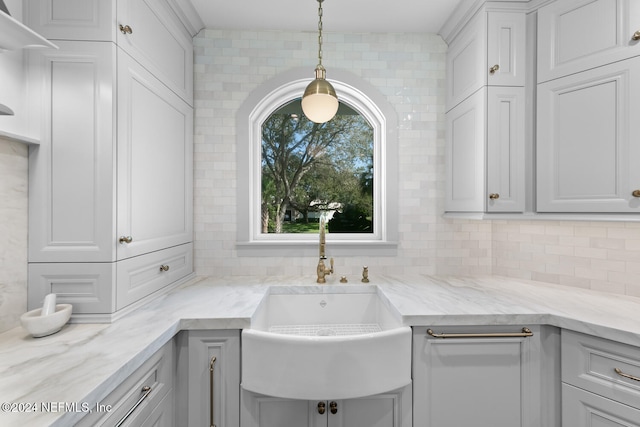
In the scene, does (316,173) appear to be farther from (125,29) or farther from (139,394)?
(139,394)

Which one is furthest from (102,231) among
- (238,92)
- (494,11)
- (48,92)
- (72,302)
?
(494,11)

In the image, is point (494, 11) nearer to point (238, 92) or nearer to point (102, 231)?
point (238, 92)

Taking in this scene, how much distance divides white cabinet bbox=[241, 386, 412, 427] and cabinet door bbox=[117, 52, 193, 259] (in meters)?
0.90

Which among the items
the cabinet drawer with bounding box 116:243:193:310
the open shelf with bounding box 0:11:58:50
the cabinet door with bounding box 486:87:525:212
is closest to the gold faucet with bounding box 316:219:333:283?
the cabinet drawer with bounding box 116:243:193:310

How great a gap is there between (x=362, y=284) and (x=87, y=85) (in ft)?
5.61

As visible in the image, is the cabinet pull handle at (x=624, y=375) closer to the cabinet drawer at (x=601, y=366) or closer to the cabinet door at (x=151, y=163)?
the cabinet drawer at (x=601, y=366)

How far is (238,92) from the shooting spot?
206 centimetres

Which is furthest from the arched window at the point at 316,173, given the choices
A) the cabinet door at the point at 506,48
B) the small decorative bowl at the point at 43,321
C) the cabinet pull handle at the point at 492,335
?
the small decorative bowl at the point at 43,321

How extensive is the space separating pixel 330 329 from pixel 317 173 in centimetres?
111

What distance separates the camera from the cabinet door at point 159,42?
53.0 inches

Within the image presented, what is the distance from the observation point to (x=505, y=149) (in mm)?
1688

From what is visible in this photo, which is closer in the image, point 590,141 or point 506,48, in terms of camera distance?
point 590,141

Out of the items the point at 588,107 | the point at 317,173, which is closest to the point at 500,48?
the point at 588,107

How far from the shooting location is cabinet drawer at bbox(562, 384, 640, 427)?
3.77ft
